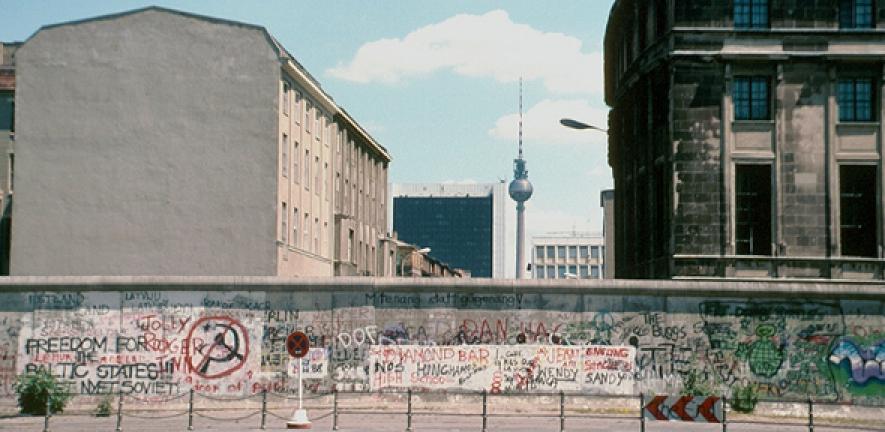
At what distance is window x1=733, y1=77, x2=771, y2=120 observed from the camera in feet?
140

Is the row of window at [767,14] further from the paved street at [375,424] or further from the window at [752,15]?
the paved street at [375,424]

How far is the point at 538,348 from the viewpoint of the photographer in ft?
107

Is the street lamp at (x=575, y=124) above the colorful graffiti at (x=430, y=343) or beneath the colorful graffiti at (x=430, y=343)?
above

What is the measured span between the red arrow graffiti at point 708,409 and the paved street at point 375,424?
4.74 metres

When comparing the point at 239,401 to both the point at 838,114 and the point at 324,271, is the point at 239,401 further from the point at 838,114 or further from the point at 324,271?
the point at 324,271

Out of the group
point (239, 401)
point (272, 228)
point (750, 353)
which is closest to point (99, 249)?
point (272, 228)

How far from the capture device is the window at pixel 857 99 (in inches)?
1682

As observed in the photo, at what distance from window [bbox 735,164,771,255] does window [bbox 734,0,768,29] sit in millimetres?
5106

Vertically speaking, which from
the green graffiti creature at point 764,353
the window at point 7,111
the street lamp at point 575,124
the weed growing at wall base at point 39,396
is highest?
the window at point 7,111

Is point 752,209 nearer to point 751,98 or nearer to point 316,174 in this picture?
point 751,98

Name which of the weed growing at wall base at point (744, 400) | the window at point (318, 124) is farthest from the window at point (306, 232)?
the weed growing at wall base at point (744, 400)

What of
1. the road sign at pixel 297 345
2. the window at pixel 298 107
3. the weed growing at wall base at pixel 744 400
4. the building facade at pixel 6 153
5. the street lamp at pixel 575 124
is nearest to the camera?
the road sign at pixel 297 345

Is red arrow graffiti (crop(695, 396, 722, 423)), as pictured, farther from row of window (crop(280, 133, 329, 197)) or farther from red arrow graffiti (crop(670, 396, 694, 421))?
row of window (crop(280, 133, 329, 197))

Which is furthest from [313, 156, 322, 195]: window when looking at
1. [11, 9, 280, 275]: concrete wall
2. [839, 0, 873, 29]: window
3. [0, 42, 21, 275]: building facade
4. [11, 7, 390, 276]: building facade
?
[839, 0, 873, 29]: window
